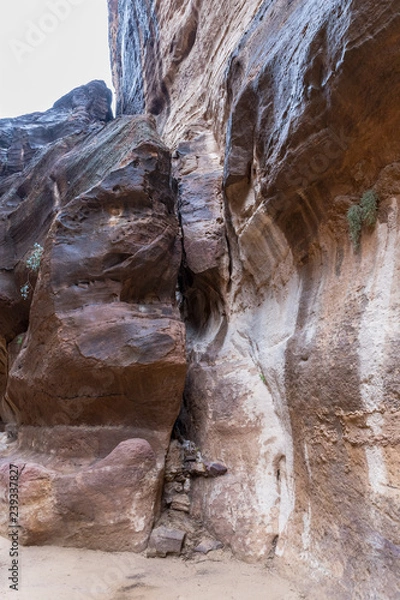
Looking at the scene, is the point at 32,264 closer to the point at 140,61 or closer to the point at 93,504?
the point at 93,504

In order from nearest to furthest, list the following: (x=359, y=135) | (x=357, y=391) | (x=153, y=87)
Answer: (x=357, y=391) < (x=359, y=135) < (x=153, y=87)

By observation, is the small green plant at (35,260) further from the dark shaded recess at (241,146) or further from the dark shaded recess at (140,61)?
the dark shaded recess at (140,61)

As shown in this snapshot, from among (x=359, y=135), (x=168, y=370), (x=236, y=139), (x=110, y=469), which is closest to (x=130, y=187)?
(x=236, y=139)

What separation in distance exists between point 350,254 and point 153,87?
11150 millimetres

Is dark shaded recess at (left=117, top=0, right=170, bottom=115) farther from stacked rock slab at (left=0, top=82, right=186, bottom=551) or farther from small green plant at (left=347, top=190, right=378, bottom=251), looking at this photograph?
small green plant at (left=347, top=190, right=378, bottom=251)

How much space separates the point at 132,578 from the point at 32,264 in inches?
205

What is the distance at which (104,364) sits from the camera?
17.2ft

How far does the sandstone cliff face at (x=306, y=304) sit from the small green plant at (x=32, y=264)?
268 centimetres

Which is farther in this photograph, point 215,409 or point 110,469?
point 215,409

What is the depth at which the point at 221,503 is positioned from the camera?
479 cm

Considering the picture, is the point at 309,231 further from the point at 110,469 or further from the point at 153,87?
the point at 153,87

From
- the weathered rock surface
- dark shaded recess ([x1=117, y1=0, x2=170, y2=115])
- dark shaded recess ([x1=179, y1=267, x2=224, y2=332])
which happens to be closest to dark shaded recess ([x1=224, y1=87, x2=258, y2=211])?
dark shaded recess ([x1=179, y1=267, x2=224, y2=332])

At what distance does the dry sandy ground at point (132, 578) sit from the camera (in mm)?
3600

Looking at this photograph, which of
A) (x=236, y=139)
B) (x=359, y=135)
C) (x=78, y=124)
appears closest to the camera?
(x=359, y=135)
